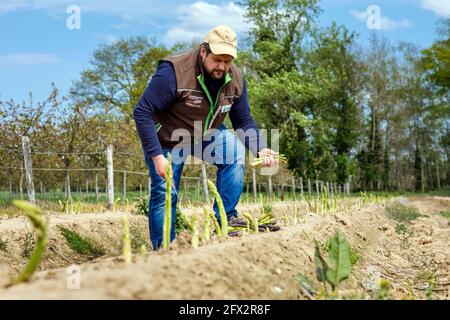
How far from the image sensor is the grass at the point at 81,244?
699 cm

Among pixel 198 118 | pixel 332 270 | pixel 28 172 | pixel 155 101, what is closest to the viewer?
pixel 332 270

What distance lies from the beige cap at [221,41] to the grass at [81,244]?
12.3 ft

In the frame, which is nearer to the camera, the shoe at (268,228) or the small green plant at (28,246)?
the shoe at (268,228)

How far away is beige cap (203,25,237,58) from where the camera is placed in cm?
423

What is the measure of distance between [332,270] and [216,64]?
2.20m

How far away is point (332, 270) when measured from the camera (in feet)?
8.94

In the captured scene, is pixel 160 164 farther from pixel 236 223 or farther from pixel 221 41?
pixel 221 41

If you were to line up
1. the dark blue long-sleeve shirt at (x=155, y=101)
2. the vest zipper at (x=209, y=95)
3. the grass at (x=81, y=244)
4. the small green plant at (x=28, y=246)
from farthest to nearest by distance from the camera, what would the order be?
the grass at (x=81, y=244) → the small green plant at (x=28, y=246) → the vest zipper at (x=209, y=95) → the dark blue long-sleeve shirt at (x=155, y=101)

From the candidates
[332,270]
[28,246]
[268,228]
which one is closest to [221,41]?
[268,228]

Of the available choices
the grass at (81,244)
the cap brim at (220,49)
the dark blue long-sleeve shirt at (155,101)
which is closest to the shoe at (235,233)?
the dark blue long-sleeve shirt at (155,101)

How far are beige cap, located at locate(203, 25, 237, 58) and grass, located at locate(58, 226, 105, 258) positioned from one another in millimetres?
3757

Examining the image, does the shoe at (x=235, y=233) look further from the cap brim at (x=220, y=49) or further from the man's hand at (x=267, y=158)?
the cap brim at (x=220, y=49)

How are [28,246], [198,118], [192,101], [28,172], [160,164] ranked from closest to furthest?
1. [160,164]
2. [192,101]
3. [198,118]
4. [28,246]
5. [28,172]
